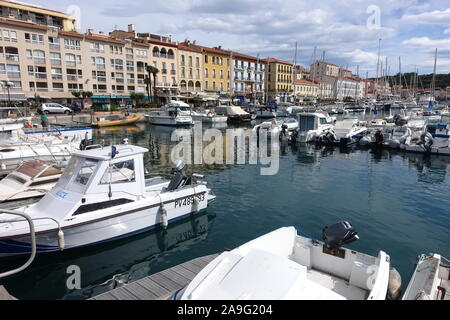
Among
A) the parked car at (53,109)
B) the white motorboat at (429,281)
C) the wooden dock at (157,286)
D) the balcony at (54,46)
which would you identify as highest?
the balcony at (54,46)

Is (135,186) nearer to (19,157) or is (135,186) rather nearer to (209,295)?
(209,295)

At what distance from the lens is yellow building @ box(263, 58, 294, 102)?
339ft

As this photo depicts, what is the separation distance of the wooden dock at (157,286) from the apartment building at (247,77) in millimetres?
81822

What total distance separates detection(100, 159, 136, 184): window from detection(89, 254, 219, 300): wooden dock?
3.86 metres

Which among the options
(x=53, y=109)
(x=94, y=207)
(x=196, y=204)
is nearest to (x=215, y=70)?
(x=53, y=109)

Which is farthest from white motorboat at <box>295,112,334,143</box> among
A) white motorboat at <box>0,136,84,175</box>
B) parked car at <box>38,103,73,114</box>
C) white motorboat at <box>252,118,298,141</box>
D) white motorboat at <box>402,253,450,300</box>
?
parked car at <box>38,103,73,114</box>

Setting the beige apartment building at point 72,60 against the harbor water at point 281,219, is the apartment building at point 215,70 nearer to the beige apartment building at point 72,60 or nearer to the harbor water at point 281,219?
the beige apartment building at point 72,60

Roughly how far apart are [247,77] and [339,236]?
91.5 metres

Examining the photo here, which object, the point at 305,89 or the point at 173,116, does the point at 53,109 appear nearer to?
the point at 173,116

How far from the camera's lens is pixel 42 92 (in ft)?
172

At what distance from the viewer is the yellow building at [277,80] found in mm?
103438

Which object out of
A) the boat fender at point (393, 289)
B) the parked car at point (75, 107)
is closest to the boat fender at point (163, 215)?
the boat fender at point (393, 289)

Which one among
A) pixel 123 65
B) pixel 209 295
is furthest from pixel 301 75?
Answer: pixel 209 295

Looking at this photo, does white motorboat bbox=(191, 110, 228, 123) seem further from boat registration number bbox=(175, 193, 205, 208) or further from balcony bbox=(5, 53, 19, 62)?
boat registration number bbox=(175, 193, 205, 208)
